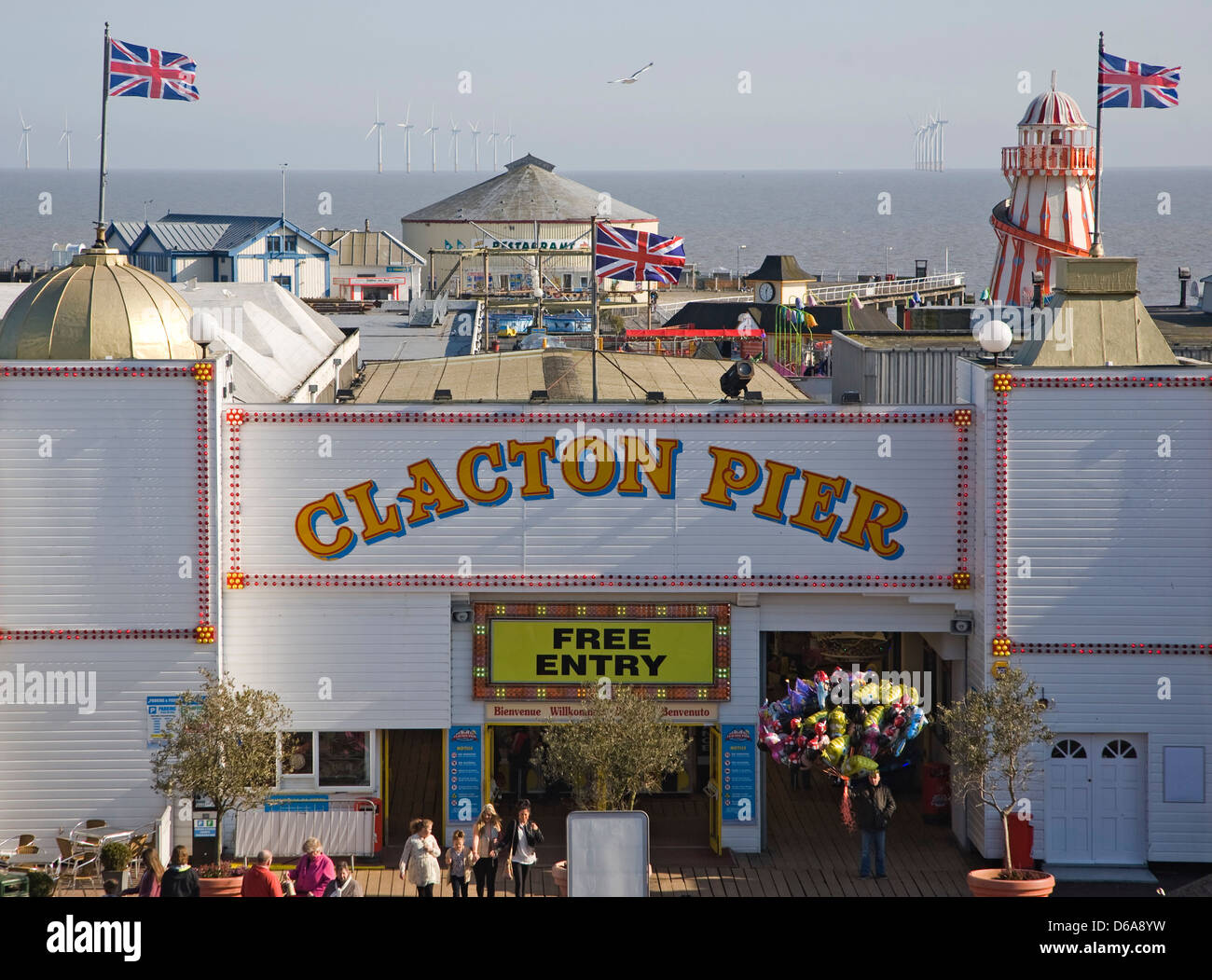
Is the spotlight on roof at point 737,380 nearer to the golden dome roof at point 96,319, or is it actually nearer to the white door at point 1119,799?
the white door at point 1119,799

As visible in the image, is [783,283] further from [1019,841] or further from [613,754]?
[613,754]

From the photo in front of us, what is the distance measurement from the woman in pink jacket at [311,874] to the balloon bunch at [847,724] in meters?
6.28

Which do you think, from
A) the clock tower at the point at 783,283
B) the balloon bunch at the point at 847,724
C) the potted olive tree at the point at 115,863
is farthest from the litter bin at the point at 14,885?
the clock tower at the point at 783,283

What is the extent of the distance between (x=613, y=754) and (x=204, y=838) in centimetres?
622

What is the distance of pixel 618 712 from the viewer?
67.9 ft

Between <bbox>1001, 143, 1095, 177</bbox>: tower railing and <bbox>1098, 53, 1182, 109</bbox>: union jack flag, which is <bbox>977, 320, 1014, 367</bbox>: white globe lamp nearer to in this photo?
<bbox>1098, 53, 1182, 109</bbox>: union jack flag

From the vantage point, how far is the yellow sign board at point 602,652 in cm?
2280

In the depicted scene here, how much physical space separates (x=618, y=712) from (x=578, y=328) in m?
45.5

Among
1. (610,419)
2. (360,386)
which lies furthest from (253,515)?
(360,386)

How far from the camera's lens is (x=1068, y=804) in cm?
2236

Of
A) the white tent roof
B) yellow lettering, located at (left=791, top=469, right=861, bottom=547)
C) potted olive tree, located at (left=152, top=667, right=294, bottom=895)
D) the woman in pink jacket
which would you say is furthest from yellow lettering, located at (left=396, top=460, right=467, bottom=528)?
the woman in pink jacket

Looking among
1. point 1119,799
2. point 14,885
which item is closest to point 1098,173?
point 1119,799
